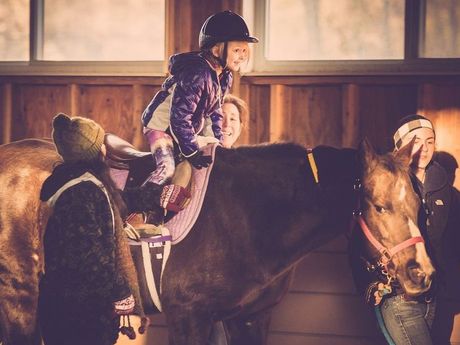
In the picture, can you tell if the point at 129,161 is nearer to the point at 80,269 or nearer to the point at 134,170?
the point at 134,170

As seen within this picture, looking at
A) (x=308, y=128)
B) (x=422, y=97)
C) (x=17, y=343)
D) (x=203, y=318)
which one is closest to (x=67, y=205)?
(x=203, y=318)

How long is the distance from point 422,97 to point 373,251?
6.09 ft

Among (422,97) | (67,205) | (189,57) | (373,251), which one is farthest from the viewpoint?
(422,97)

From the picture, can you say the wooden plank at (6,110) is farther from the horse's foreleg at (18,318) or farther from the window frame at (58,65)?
the horse's foreleg at (18,318)

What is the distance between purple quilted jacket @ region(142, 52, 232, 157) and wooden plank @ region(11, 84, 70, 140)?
1.72m

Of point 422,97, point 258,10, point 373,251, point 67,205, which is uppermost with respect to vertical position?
point 258,10

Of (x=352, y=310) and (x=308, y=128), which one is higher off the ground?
(x=308, y=128)

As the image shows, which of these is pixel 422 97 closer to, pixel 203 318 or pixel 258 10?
pixel 258 10

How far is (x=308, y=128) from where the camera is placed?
5.35 meters

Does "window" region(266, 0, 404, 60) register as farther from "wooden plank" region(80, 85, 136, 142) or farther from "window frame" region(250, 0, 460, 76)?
"wooden plank" region(80, 85, 136, 142)

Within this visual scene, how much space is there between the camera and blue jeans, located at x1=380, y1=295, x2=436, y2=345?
422 centimetres

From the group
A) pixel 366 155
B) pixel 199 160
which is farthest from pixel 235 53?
pixel 366 155

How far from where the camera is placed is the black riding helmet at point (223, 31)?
4.15 metres

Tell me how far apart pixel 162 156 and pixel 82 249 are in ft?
2.96
